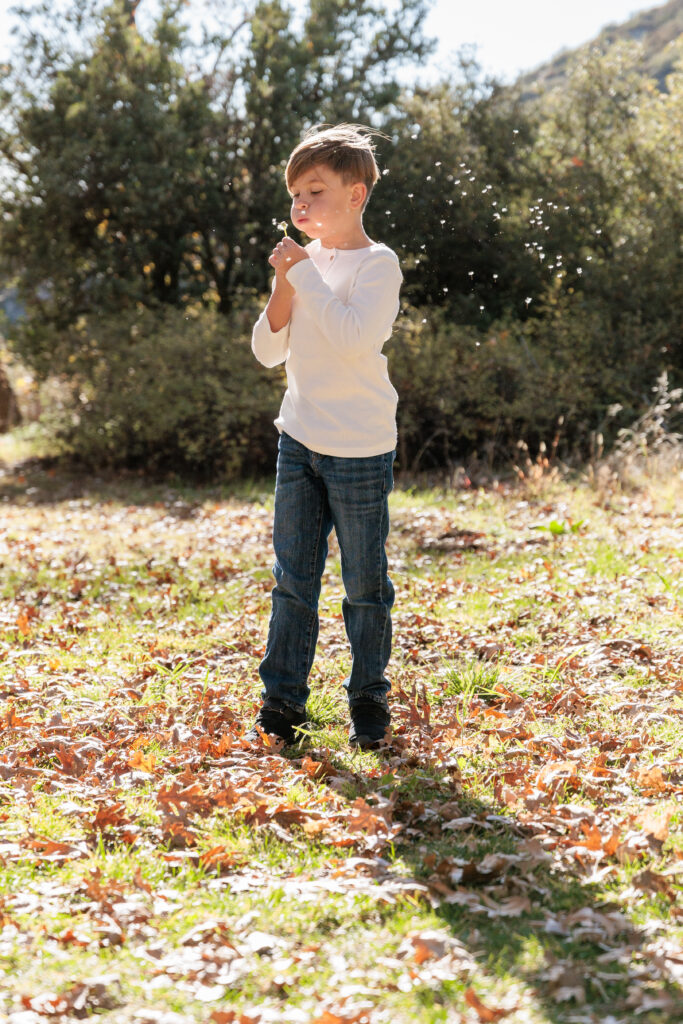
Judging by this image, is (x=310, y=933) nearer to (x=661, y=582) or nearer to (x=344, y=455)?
(x=344, y=455)

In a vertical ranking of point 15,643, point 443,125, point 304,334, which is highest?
point 443,125

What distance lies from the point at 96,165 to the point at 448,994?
12163 millimetres

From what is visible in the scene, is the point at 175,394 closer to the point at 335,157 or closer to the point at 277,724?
the point at 277,724

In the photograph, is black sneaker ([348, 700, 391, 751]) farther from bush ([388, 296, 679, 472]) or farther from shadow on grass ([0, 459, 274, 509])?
bush ([388, 296, 679, 472])

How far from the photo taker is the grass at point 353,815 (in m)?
2.14

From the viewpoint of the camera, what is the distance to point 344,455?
10.5 ft

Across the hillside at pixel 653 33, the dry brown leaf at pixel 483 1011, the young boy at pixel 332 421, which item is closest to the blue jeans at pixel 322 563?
the young boy at pixel 332 421

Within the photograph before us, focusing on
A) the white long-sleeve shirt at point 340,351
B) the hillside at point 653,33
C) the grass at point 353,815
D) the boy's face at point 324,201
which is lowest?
the grass at point 353,815

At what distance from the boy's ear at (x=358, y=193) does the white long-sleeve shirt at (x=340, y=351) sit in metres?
0.15

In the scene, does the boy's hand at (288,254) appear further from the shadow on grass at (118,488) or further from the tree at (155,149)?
the tree at (155,149)

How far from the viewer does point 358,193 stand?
3.16 m

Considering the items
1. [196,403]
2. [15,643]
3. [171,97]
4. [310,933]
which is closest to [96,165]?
[171,97]

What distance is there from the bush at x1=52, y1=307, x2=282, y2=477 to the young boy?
7.74 metres

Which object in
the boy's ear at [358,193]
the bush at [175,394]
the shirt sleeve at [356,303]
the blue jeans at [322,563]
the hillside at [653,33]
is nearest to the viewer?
the shirt sleeve at [356,303]
